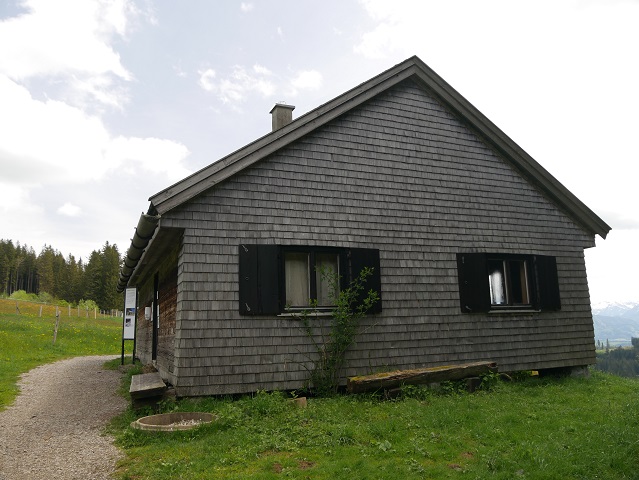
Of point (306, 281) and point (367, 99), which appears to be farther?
point (367, 99)

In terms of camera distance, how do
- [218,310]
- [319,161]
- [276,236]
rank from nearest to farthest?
[218,310] < [276,236] < [319,161]

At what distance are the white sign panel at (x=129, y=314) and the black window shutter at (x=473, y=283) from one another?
35.0ft

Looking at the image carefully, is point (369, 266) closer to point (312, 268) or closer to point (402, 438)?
point (312, 268)

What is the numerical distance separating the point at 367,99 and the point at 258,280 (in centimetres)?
479

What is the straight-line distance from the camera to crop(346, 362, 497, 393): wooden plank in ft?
29.4

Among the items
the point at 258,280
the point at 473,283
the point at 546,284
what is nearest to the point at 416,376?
the point at 473,283

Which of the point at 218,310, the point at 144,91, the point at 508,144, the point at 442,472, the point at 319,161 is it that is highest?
the point at 144,91

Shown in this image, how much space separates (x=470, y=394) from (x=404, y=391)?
1.44 metres

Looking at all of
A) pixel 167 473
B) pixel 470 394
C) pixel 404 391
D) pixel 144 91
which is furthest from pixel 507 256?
pixel 144 91

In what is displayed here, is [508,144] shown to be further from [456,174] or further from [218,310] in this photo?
[218,310]

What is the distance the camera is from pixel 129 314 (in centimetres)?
1689

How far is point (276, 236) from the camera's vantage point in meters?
9.64

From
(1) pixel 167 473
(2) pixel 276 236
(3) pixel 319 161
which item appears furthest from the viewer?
(3) pixel 319 161

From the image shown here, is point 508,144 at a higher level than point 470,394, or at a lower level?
higher
